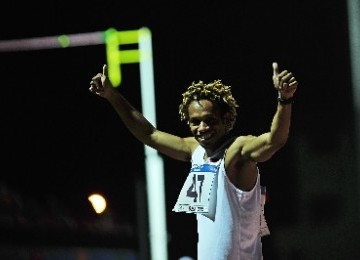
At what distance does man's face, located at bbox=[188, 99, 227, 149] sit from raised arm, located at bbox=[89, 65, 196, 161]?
212mm

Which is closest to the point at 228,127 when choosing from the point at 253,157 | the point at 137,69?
the point at 253,157

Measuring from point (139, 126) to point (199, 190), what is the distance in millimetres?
486

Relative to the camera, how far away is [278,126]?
7.75 ft

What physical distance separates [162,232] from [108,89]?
2.16 metres

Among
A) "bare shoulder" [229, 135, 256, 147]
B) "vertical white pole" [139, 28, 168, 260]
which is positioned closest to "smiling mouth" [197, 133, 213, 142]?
"bare shoulder" [229, 135, 256, 147]

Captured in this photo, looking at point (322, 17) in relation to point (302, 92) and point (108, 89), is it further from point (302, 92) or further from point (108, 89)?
point (108, 89)

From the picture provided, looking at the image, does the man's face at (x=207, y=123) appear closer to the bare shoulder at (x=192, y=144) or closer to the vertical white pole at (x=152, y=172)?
the bare shoulder at (x=192, y=144)

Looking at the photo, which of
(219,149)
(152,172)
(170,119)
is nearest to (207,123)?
(219,149)

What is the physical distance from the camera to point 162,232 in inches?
189

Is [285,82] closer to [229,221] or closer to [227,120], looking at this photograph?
[227,120]

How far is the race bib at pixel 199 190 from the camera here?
257 centimetres

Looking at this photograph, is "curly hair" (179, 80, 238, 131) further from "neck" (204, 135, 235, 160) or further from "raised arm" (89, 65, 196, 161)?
"raised arm" (89, 65, 196, 161)

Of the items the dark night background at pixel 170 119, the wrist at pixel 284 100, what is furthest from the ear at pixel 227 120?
the dark night background at pixel 170 119

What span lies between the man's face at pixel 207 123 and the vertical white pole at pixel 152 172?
208 cm
